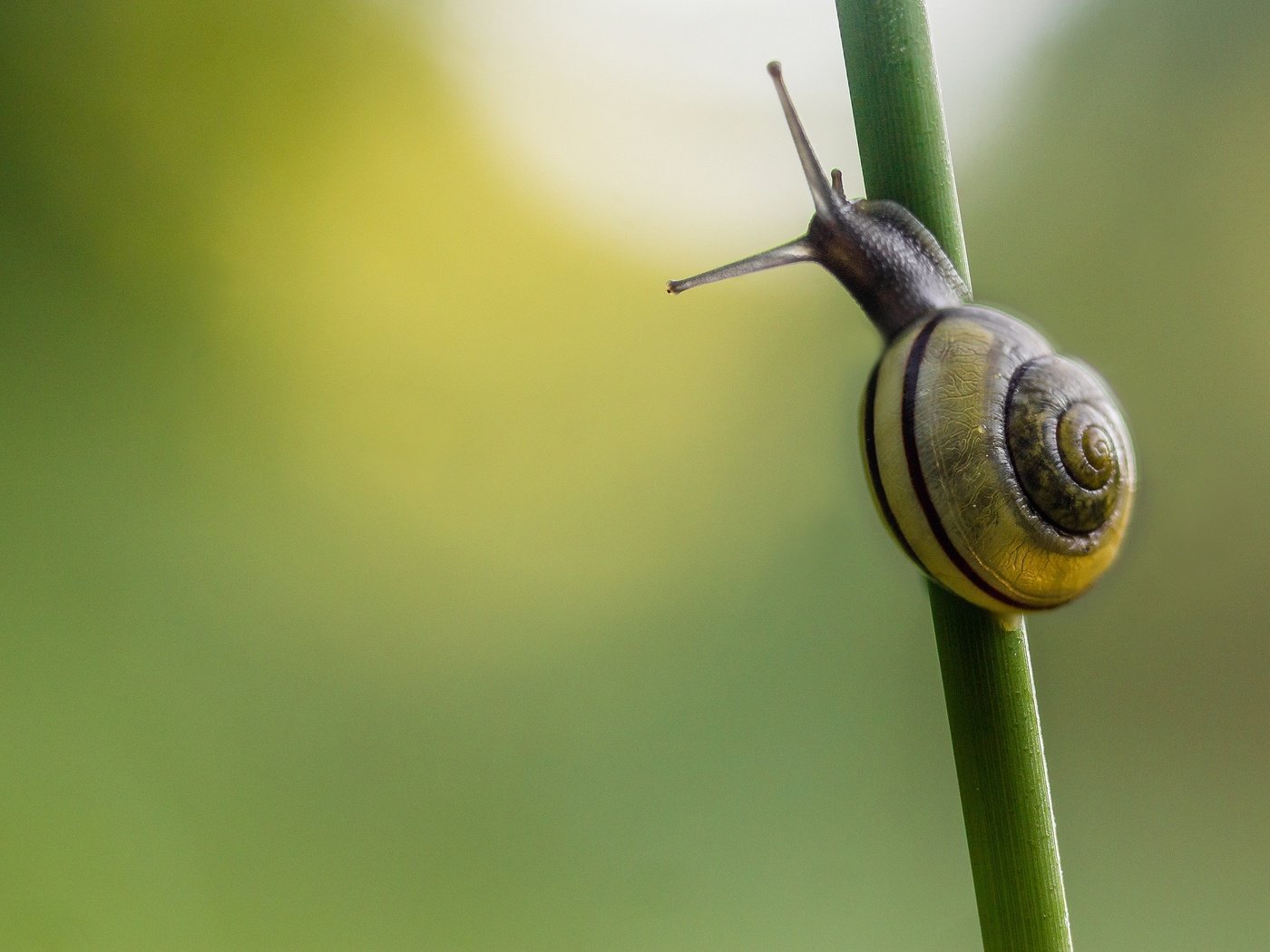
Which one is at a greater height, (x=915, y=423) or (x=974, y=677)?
(x=915, y=423)

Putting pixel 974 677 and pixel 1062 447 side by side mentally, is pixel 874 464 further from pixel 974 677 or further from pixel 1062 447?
pixel 974 677

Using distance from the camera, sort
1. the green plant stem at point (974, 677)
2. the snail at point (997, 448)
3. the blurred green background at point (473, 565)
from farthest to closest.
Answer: the blurred green background at point (473, 565), the snail at point (997, 448), the green plant stem at point (974, 677)

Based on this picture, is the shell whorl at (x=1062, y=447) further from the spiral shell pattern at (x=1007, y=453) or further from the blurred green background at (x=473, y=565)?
the blurred green background at (x=473, y=565)

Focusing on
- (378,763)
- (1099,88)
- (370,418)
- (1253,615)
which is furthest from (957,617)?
(1099,88)

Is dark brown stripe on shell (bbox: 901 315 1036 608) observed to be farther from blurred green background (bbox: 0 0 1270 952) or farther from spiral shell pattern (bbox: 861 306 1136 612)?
blurred green background (bbox: 0 0 1270 952)

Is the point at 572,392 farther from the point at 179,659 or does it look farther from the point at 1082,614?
the point at 1082,614

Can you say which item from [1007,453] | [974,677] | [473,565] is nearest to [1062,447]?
[1007,453]

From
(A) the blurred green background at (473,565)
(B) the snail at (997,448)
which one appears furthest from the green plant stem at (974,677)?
(A) the blurred green background at (473,565)
